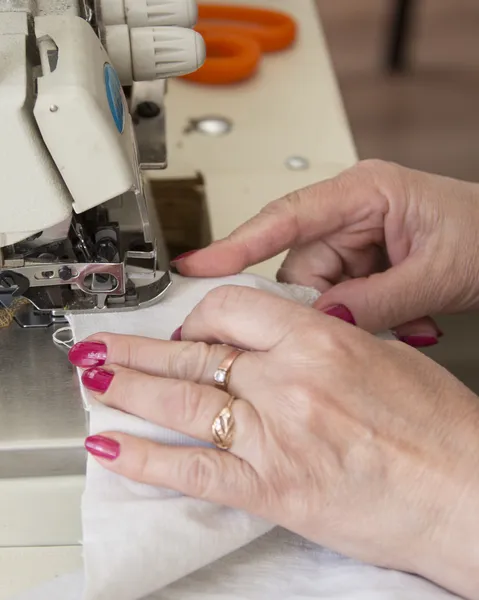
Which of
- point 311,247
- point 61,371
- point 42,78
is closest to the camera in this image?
point 42,78

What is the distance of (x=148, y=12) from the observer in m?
0.58

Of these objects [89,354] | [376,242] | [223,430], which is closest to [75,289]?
[89,354]

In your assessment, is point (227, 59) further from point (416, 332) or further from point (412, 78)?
point (412, 78)

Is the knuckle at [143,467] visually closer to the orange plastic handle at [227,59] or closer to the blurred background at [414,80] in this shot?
the orange plastic handle at [227,59]

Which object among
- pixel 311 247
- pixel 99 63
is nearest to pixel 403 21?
pixel 311 247

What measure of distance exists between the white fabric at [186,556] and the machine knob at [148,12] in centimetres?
27

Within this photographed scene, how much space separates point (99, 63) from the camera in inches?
19.4

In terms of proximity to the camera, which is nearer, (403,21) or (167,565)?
(167,565)

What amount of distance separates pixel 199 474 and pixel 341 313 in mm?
198

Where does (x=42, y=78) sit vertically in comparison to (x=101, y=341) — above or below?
above

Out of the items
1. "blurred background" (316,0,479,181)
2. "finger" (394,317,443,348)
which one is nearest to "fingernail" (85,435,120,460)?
"finger" (394,317,443,348)

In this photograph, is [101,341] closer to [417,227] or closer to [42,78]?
[42,78]

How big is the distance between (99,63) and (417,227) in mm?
300

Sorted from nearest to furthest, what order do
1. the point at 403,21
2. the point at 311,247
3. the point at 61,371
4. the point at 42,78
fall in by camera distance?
the point at 42,78 → the point at 61,371 → the point at 311,247 → the point at 403,21
